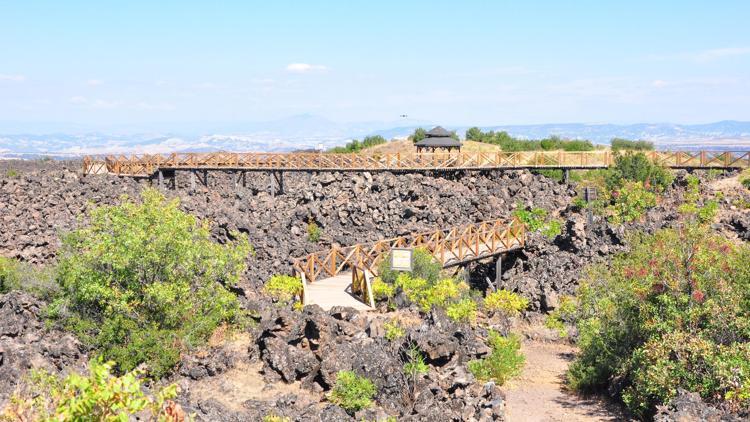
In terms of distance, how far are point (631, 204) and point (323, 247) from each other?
593 inches

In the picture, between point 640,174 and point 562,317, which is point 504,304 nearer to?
point 562,317

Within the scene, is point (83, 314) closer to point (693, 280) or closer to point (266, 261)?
point (266, 261)

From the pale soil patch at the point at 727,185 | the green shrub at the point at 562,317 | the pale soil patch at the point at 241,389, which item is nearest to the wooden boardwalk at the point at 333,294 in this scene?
the pale soil patch at the point at 241,389

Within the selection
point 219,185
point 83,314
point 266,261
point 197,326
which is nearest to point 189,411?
point 197,326

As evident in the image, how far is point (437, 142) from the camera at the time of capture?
4741 cm

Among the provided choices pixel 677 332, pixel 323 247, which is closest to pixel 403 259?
pixel 677 332

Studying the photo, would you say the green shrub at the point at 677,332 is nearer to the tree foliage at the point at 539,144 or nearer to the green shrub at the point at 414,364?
the green shrub at the point at 414,364

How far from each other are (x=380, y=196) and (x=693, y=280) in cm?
2407

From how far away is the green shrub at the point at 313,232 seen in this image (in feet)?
110

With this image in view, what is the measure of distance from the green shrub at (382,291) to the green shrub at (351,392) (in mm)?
6726

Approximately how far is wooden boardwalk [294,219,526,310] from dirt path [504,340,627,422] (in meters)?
5.15

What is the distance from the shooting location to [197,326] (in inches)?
690

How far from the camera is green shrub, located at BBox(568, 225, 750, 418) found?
522 inches

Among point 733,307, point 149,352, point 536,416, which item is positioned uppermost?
point 733,307
